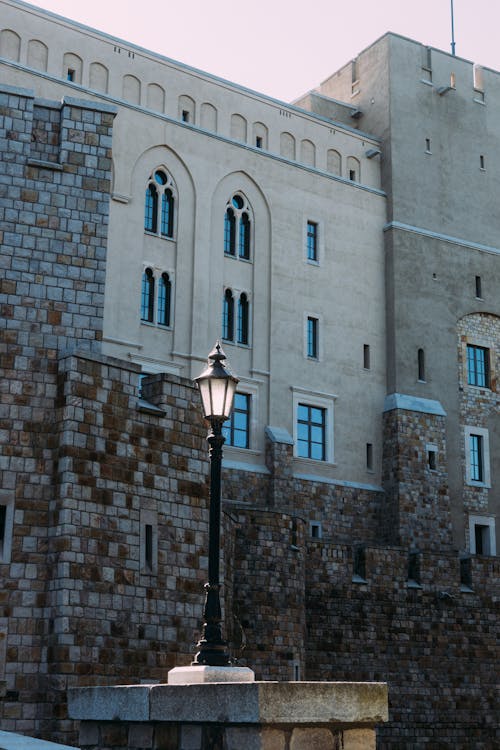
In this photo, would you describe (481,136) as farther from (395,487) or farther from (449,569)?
(449,569)

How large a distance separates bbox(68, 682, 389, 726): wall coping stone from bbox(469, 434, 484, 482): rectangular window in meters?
25.6

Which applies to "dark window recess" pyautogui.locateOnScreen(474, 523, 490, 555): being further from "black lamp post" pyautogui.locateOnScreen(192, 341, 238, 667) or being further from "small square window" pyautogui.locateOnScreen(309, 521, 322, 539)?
"black lamp post" pyautogui.locateOnScreen(192, 341, 238, 667)

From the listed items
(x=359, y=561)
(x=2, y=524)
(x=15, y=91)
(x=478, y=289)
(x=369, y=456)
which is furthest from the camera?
(x=478, y=289)

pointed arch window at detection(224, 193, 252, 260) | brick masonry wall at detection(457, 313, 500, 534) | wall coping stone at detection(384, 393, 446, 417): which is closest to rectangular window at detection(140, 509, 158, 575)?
pointed arch window at detection(224, 193, 252, 260)

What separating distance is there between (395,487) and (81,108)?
61.0ft

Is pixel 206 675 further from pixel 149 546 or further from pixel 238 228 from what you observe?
pixel 238 228

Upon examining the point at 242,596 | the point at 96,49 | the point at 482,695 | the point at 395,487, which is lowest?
the point at 482,695

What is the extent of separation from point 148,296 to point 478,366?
1125cm

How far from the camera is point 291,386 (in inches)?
1244

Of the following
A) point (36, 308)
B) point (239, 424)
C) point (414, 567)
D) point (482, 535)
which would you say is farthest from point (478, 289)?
point (36, 308)

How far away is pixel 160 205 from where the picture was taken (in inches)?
1186

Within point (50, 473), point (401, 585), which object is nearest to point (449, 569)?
point (401, 585)

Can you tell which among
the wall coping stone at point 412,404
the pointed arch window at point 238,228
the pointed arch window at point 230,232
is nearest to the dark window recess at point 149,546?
the pointed arch window at point 238,228

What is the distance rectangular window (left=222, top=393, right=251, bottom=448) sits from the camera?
30.1 m
